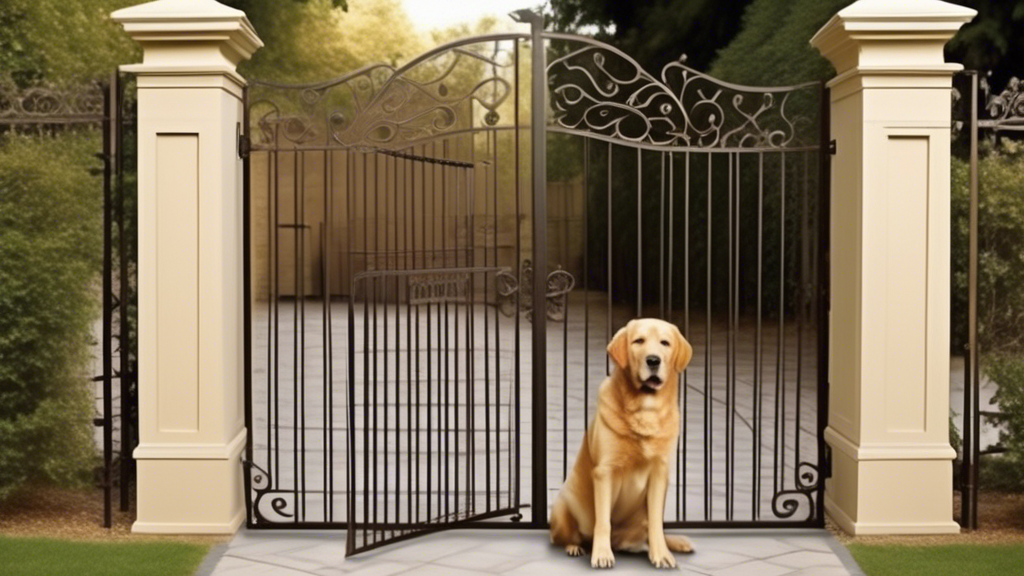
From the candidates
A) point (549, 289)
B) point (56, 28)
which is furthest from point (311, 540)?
point (56, 28)

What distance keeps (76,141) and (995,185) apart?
17.6 ft

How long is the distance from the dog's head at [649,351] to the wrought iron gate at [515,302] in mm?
606

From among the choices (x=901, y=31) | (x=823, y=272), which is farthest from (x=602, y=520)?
(x=901, y=31)

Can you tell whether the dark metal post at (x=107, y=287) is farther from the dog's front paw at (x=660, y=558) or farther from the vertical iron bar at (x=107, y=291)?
the dog's front paw at (x=660, y=558)

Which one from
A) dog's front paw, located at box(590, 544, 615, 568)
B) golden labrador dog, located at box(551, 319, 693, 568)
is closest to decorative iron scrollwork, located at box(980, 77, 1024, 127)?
golden labrador dog, located at box(551, 319, 693, 568)

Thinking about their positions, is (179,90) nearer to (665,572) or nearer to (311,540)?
(311,540)

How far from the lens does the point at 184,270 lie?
6.73 m

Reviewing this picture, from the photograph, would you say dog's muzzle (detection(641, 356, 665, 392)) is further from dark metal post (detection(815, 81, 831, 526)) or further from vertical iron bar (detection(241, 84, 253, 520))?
vertical iron bar (detection(241, 84, 253, 520))

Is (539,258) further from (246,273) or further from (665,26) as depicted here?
(665,26)

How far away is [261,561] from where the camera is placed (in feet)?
20.6

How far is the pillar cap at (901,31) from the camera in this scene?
663 cm

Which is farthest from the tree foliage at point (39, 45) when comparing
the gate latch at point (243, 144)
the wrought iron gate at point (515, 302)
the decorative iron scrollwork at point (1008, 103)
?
the decorative iron scrollwork at point (1008, 103)

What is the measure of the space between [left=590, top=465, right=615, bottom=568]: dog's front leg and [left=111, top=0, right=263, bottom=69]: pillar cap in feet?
9.46

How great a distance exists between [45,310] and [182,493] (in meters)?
1.29
